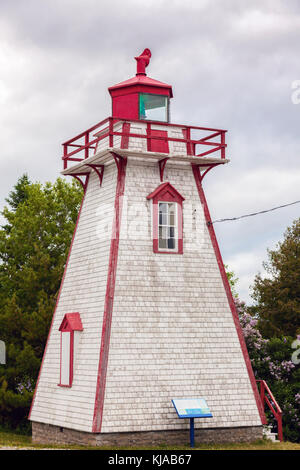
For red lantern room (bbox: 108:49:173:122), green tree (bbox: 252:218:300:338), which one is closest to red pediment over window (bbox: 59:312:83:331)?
red lantern room (bbox: 108:49:173:122)

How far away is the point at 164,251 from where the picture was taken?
2408 centimetres

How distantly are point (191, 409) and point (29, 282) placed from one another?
1478 centimetres

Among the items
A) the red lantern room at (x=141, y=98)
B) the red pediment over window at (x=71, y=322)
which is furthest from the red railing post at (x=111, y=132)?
the red pediment over window at (x=71, y=322)

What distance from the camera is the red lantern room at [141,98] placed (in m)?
25.3

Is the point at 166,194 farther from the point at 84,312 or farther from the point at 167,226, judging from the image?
the point at 84,312

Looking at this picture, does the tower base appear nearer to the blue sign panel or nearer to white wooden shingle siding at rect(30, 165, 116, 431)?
white wooden shingle siding at rect(30, 165, 116, 431)

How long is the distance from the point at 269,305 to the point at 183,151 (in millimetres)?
21326

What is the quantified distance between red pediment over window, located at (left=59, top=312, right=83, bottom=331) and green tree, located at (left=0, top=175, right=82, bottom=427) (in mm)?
8911

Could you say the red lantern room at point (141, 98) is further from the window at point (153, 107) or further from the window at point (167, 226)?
the window at point (167, 226)

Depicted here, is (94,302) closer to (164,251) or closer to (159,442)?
(164,251)

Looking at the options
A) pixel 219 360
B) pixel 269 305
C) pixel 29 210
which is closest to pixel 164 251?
pixel 219 360

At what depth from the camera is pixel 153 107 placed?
25469mm
